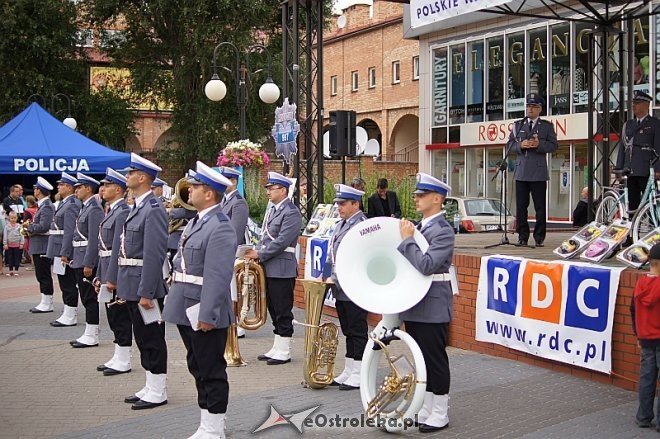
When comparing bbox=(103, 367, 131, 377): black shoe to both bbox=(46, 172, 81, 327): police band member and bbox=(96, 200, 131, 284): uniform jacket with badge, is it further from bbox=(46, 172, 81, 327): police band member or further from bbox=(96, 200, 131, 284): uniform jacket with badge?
bbox=(46, 172, 81, 327): police band member

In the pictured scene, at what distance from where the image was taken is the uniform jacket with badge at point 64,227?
11922 millimetres

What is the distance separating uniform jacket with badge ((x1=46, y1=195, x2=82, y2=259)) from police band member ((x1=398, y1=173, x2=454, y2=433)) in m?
6.30

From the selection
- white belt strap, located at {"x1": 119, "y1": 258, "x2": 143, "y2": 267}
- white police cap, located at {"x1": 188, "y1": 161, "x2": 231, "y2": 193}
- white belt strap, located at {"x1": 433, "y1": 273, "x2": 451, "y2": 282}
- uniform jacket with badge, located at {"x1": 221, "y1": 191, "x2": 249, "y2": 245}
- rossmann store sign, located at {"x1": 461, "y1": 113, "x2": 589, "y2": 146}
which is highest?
rossmann store sign, located at {"x1": 461, "y1": 113, "x2": 589, "y2": 146}

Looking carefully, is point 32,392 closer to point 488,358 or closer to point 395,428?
point 395,428

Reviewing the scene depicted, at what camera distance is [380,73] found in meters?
43.7

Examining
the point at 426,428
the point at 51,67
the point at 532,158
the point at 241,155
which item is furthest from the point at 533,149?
the point at 51,67

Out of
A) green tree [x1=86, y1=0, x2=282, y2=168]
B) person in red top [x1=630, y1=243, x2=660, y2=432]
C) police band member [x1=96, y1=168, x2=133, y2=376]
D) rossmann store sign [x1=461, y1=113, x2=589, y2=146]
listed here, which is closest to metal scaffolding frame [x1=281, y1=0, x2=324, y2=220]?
police band member [x1=96, y1=168, x2=133, y2=376]

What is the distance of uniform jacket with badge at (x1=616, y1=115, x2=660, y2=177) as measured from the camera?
36.0ft

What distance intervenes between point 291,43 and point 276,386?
9208 mm

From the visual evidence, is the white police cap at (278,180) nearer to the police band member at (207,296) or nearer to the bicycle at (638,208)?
the police band member at (207,296)

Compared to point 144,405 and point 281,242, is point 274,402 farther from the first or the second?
point 281,242

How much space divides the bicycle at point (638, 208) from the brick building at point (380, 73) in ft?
96.3

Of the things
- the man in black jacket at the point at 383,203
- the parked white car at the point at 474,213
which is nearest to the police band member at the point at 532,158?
the man in black jacket at the point at 383,203

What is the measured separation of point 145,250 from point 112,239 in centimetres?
152
